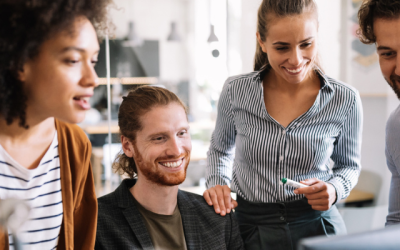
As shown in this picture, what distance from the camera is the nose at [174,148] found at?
4.12 feet

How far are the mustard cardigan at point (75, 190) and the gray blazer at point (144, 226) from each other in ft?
1.02

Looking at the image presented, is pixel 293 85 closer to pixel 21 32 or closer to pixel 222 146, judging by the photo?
pixel 222 146

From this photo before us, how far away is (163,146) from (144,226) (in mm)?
258

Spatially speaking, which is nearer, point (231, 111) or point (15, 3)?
point (15, 3)

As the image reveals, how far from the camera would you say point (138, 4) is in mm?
3250

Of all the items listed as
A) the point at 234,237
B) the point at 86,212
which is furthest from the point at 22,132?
the point at 234,237

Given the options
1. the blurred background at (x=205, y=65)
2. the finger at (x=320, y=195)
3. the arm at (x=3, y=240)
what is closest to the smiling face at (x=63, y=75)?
the arm at (x=3, y=240)

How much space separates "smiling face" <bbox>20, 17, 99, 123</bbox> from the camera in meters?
0.66

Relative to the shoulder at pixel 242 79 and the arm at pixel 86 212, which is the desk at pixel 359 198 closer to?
the shoulder at pixel 242 79

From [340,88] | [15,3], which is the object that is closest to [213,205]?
[340,88]

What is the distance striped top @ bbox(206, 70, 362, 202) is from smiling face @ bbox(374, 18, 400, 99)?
0.76 ft

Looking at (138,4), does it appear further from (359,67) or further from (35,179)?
(35,179)

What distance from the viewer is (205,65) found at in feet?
11.9

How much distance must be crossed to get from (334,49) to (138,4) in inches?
68.0
